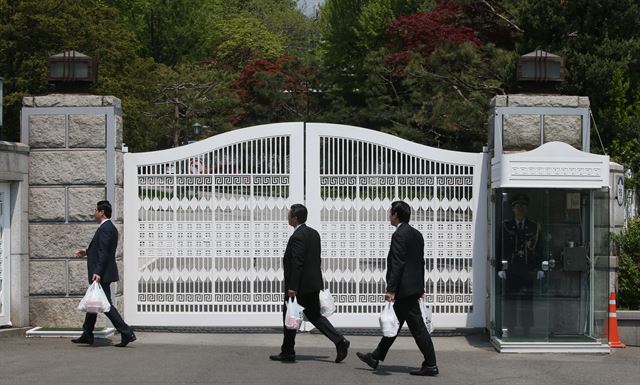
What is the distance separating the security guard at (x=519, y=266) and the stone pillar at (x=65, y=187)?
4.99 metres

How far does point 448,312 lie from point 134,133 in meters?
22.6

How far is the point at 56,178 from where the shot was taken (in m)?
12.1

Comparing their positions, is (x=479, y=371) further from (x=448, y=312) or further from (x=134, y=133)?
(x=134, y=133)

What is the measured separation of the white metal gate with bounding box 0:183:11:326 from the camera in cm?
1184

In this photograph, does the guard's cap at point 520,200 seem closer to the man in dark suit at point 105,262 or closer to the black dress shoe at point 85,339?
the man in dark suit at point 105,262

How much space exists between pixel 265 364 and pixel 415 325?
69.5 inches

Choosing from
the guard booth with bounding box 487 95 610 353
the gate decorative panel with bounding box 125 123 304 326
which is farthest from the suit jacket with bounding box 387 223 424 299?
the gate decorative panel with bounding box 125 123 304 326

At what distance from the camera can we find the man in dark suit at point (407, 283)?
30.4ft

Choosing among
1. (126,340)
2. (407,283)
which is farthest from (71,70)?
(407,283)

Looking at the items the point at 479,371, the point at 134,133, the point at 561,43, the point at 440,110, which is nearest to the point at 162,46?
the point at 134,133

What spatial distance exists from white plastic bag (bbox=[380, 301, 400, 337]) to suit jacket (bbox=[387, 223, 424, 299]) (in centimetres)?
16

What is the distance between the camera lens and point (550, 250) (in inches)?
442

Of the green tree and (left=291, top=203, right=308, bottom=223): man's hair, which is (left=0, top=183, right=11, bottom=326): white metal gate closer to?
(left=291, top=203, right=308, bottom=223): man's hair

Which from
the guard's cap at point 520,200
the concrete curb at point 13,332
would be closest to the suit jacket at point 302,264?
the guard's cap at point 520,200
